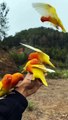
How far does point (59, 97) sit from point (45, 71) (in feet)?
32.9

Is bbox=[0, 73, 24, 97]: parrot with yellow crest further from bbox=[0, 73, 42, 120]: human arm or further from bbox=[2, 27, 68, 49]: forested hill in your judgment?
bbox=[2, 27, 68, 49]: forested hill

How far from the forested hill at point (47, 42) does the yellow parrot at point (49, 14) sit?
17965mm

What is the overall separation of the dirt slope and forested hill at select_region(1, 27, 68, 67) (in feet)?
22.3

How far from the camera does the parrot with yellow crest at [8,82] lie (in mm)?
1966

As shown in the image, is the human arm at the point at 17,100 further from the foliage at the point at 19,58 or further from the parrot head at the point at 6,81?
the foliage at the point at 19,58

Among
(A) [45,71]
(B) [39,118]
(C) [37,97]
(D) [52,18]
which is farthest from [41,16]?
(C) [37,97]

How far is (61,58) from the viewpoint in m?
21.2

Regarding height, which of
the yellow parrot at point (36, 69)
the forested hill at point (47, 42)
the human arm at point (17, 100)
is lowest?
the forested hill at point (47, 42)

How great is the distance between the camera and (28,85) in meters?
2.03

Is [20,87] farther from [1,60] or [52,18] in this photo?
[1,60]

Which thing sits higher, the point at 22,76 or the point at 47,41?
the point at 22,76

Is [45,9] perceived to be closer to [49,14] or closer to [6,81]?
[49,14]

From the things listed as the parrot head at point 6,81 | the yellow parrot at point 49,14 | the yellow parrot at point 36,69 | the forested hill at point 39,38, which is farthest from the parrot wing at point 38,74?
the forested hill at point 39,38

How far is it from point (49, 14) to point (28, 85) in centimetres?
32
